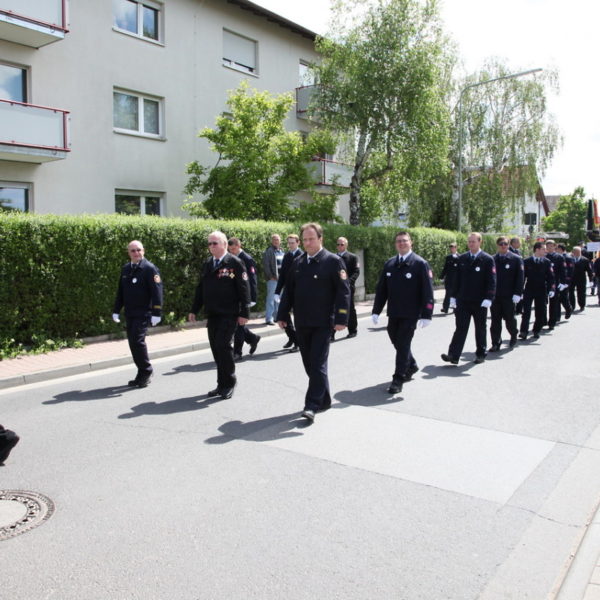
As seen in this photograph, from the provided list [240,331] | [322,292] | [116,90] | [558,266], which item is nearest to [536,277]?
[558,266]

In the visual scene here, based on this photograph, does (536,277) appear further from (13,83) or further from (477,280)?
(13,83)

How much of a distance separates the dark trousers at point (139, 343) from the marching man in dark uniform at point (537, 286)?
723cm

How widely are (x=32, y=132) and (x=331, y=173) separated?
12341mm

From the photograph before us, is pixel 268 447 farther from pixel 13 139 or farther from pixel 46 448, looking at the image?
pixel 13 139

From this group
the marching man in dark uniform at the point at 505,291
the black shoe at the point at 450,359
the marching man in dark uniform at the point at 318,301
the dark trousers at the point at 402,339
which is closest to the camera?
the marching man in dark uniform at the point at 318,301

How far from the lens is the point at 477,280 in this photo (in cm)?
889

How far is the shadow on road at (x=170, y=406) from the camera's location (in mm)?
6262

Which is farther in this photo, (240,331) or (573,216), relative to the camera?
(573,216)

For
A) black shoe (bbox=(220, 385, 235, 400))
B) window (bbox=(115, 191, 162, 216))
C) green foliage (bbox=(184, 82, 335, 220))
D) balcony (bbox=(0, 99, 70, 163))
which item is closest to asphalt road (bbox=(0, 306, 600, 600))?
black shoe (bbox=(220, 385, 235, 400))

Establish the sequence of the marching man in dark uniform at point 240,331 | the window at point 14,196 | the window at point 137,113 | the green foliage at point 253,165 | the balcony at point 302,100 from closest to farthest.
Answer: the marching man in dark uniform at point 240,331
the window at point 14,196
the green foliage at point 253,165
the window at point 137,113
the balcony at point 302,100

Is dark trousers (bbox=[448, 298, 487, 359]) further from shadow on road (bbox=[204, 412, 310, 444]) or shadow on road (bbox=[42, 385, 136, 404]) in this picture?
shadow on road (bbox=[42, 385, 136, 404])

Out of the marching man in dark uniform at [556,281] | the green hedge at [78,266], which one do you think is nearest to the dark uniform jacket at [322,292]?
the green hedge at [78,266]

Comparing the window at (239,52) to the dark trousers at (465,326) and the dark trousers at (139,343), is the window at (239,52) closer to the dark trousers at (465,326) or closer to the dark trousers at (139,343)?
the dark trousers at (465,326)

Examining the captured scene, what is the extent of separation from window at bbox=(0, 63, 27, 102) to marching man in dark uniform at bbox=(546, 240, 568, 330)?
1405cm
